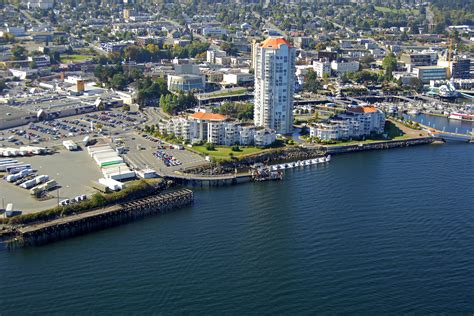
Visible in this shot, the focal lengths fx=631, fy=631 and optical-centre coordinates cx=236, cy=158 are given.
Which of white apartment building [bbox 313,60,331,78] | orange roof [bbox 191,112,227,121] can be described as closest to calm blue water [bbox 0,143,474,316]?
orange roof [bbox 191,112,227,121]

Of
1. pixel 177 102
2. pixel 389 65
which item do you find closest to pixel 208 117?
pixel 177 102

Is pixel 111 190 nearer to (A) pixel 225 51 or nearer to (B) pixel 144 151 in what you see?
(B) pixel 144 151

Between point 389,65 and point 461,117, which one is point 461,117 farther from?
point 389,65

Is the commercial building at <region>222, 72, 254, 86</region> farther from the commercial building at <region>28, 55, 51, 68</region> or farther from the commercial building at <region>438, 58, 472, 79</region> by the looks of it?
the commercial building at <region>438, 58, 472, 79</region>

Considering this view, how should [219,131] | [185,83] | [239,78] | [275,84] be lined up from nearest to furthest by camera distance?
[219,131]
[275,84]
[185,83]
[239,78]

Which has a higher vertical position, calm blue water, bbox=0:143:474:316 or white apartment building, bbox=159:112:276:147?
white apartment building, bbox=159:112:276:147

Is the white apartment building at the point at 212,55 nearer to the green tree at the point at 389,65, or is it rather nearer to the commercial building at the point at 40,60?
the commercial building at the point at 40,60

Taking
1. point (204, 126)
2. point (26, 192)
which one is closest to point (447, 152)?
point (204, 126)

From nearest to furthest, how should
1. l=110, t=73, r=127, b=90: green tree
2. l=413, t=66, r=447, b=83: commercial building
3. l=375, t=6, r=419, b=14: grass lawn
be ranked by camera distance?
l=110, t=73, r=127, b=90: green tree
l=413, t=66, r=447, b=83: commercial building
l=375, t=6, r=419, b=14: grass lawn
